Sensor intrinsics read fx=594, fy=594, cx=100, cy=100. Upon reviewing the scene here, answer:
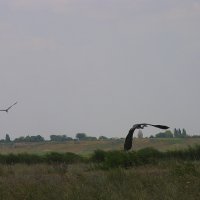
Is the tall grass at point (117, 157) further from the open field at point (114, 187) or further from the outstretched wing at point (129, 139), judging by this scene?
the open field at point (114, 187)

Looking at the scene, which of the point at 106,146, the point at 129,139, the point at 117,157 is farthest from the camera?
the point at 106,146

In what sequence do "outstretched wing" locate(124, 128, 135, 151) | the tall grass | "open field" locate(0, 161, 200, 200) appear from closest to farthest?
"open field" locate(0, 161, 200, 200) < "outstretched wing" locate(124, 128, 135, 151) < the tall grass

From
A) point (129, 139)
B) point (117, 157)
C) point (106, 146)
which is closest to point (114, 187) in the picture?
point (129, 139)

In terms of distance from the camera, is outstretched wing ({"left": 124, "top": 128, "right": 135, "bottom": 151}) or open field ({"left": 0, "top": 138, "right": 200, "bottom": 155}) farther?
open field ({"left": 0, "top": 138, "right": 200, "bottom": 155})

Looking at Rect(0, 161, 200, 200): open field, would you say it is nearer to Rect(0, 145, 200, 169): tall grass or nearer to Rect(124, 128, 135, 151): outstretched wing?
Rect(0, 145, 200, 169): tall grass

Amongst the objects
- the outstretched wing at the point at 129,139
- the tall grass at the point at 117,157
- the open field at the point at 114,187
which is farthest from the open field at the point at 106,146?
the open field at the point at 114,187

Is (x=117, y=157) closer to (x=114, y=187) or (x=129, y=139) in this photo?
(x=129, y=139)

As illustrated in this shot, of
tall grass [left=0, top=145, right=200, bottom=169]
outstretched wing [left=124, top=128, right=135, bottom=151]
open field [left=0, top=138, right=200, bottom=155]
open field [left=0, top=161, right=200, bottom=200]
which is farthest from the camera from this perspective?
open field [left=0, top=138, right=200, bottom=155]

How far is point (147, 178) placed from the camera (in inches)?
526

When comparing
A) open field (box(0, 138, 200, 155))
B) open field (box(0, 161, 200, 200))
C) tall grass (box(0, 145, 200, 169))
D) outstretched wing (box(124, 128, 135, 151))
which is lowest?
open field (box(0, 161, 200, 200))

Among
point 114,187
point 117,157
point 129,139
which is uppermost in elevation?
point 129,139

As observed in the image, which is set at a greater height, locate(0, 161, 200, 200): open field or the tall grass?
the tall grass

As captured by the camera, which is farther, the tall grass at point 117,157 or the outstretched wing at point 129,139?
the tall grass at point 117,157

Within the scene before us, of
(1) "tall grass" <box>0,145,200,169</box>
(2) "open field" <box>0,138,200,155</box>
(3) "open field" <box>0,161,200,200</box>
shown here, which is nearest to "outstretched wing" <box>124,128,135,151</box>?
(1) "tall grass" <box>0,145,200,169</box>
